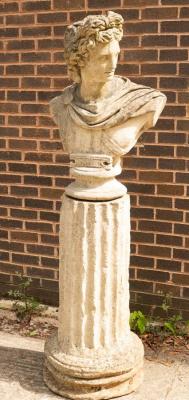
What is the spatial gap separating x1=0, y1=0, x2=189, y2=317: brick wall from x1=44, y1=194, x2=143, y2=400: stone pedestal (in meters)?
1.05

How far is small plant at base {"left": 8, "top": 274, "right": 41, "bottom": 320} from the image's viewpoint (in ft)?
14.8

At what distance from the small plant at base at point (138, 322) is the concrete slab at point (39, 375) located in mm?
284

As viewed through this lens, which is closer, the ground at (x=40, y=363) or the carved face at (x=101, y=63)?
the carved face at (x=101, y=63)

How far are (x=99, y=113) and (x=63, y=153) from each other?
1462 millimetres

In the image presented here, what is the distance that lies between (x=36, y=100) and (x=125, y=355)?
7.07 feet

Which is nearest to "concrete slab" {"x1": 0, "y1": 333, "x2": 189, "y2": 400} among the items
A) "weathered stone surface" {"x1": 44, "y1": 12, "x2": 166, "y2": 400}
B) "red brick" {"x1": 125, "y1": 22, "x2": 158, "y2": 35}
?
"weathered stone surface" {"x1": 44, "y1": 12, "x2": 166, "y2": 400}

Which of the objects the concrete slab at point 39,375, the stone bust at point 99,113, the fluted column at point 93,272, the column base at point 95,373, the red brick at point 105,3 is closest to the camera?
the stone bust at point 99,113

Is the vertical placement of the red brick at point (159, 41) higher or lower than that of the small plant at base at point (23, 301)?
higher

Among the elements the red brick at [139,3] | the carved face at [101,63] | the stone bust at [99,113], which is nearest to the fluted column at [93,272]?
the stone bust at [99,113]

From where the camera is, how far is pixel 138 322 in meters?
4.11

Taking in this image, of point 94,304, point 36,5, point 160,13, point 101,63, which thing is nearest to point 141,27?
point 160,13

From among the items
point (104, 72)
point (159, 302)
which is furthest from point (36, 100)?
point (159, 302)

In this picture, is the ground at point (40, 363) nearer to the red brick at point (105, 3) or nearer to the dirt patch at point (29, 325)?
the dirt patch at point (29, 325)

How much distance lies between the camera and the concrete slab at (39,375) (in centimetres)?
331
